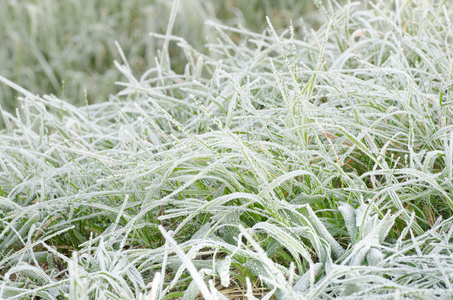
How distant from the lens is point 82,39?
307 cm

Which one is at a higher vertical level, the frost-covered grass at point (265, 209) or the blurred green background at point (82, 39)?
the frost-covered grass at point (265, 209)

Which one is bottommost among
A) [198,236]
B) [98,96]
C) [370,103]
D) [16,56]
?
[98,96]

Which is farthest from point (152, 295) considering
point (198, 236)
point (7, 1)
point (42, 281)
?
point (7, 1)

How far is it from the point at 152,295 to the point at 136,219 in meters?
0.27

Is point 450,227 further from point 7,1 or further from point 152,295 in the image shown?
point 7,1

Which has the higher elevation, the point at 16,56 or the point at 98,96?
the point at 16,56

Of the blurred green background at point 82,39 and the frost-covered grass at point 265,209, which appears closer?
the frost-covered grass at point 265,209

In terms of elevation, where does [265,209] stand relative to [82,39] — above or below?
above

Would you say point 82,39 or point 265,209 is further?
point 82,39

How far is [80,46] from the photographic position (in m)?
3.12

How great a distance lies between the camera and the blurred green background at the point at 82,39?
3020 mm

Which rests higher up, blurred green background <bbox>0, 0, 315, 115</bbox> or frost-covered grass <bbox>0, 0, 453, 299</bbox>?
frost-covered grass <bbox>0, 0, 453, 299</bbox>

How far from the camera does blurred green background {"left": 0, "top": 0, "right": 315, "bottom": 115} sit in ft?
9.91

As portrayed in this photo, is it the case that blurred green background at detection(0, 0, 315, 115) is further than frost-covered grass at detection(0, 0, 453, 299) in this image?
Yes
